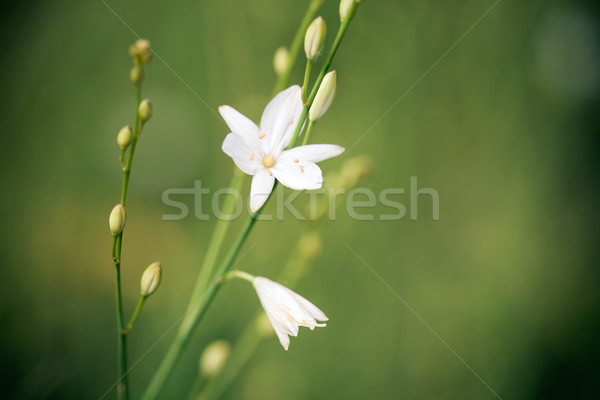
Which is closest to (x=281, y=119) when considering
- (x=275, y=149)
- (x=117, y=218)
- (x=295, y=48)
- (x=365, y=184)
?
(x=275, y=149)

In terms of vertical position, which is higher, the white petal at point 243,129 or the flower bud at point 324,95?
the flower bud at point 324,95

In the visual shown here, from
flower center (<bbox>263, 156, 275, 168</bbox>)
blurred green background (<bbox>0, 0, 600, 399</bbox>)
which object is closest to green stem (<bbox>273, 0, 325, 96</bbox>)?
flower center (<bbox>263, 156, 275, 168</bbox>)

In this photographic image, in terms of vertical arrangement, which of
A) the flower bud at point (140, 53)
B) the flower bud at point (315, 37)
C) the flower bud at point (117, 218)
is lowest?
the flower bud at point (117, 218)

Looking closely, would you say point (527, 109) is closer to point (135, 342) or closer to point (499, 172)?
point (499, 172)

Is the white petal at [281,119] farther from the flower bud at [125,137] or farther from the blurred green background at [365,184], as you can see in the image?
the blurred green background at [365,184]

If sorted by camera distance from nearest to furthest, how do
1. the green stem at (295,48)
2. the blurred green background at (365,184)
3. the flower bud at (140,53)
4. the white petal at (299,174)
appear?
the flower bud at (140,53) < the white petal at (299,174) < the green stem at (295,48) < the blurred green background at (365,184)

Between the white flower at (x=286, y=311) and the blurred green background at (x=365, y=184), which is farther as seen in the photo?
the blurred green background at (x=365, y=184)

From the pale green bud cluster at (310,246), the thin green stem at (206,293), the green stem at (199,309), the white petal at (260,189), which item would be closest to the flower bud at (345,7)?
the thin green stem at (206,293)

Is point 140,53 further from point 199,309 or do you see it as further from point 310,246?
point 310,246

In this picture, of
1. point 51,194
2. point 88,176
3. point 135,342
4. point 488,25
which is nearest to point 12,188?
point 51,194
